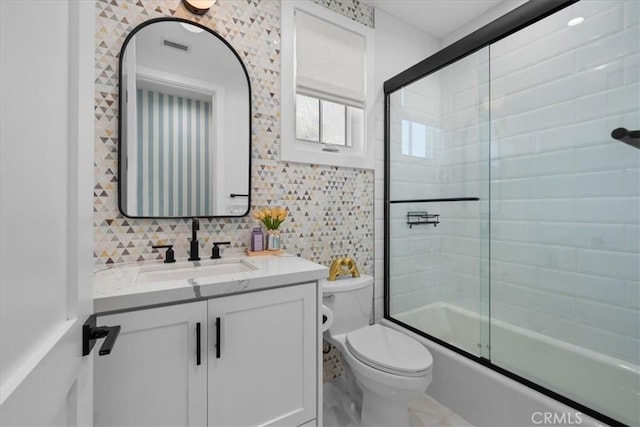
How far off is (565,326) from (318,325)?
4.22 feet

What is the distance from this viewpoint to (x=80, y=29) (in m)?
0.54

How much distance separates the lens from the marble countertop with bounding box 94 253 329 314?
34.6 inches

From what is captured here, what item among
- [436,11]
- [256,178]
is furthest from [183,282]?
[436,11]

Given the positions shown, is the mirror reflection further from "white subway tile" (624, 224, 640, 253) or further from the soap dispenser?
"white subway tile" (624, 224, 640, 253)

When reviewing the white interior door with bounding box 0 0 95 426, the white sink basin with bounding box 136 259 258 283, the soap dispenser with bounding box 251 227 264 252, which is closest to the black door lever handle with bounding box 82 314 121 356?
the white interior door with bounding box 0 0 95 426

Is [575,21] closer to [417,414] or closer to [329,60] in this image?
[329,60]

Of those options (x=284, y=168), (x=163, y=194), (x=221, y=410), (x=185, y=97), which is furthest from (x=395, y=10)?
(x=221, y=410)

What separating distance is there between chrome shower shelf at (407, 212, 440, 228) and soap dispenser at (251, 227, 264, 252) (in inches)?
42.6

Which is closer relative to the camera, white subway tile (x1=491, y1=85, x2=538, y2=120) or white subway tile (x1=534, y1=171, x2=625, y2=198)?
white subway tile (x1=534, y1=171, x2=625, y2=198)

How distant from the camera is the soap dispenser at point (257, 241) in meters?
1.58

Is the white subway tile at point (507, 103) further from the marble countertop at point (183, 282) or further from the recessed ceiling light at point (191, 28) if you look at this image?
the recessed ceiling light at point (191, 28)

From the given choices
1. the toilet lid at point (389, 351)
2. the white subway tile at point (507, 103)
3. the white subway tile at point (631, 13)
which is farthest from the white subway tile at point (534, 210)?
the toilet lid at point (389, 351)

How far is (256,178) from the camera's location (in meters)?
1.66

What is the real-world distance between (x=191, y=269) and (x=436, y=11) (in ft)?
7.81
